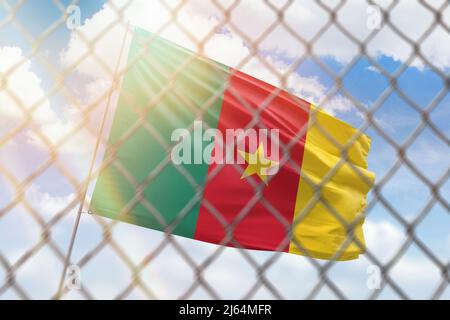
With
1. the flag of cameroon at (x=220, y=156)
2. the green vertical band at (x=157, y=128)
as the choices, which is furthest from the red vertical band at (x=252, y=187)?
the green vertical band at (x=157, y=128)

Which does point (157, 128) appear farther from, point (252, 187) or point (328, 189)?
point (328, 189)

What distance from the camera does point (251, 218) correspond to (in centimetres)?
419

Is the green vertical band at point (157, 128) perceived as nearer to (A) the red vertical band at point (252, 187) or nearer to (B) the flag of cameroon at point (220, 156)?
(B) the flag of cameroon at point (220, 156)

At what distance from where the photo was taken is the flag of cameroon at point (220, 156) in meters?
3.44

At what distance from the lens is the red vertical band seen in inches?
158

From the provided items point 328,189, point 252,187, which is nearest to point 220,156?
point 252,187

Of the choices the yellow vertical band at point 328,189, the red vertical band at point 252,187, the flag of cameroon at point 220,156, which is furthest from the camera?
the yellow vertical band at point 328,189

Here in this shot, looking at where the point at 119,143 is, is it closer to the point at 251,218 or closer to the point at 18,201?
the point at 18,201

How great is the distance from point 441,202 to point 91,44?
1.11 metres

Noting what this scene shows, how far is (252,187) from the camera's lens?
406cm

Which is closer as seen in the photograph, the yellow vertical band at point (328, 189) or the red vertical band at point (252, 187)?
the red vertical band at point (252, 187)

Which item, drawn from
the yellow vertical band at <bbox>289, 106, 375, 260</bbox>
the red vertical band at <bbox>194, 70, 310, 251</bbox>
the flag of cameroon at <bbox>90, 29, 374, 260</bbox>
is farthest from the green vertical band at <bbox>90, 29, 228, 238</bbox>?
the yellow vertical band at <bbox>289, 106, 375, 260</bbox>

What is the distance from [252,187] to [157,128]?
3.37 feet
